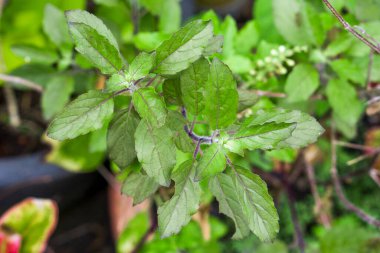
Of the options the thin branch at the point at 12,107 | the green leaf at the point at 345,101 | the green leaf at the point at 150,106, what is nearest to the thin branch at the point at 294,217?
the green leaf at the point at 345,101

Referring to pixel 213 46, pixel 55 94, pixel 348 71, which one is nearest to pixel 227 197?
pixel 213 46

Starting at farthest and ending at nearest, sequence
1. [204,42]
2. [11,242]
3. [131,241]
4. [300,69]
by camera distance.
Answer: [131,241], [11,242], [300,69], [204,42]

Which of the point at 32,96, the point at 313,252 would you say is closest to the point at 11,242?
the point at 32,96

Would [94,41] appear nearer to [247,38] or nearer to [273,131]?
[273,131]

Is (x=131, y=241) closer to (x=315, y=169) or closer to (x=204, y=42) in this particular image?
(x=315, y=169)

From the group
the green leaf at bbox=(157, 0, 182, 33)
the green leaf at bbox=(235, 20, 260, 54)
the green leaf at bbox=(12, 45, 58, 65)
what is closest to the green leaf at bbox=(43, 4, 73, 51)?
the green leaf at bbox=(12, 45, 58, 65)

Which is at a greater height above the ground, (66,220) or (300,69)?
(300,69)

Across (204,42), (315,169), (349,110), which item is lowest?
(315,169)
